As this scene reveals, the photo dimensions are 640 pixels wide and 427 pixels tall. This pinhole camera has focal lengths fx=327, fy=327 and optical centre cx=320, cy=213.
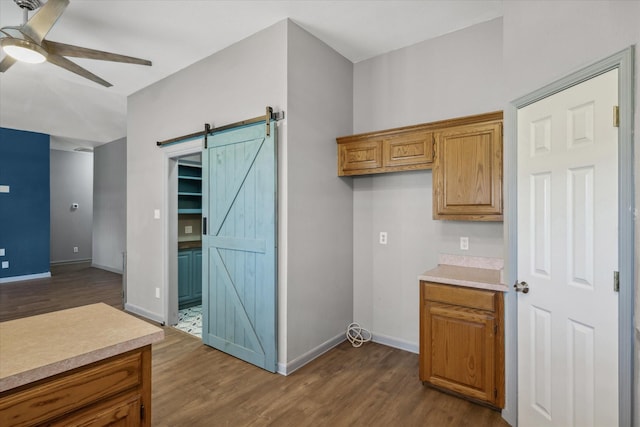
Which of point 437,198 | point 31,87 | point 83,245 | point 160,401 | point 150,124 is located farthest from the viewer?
point 83,245

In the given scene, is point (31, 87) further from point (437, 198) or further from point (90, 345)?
point (437, 198)

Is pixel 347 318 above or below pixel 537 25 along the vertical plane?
below

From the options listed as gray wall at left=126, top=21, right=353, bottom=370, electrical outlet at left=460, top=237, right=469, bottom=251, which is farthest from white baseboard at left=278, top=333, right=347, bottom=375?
electrical outlet at left=460, top=237, right=469, bottom=251

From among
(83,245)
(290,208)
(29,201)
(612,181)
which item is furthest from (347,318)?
(83,245)

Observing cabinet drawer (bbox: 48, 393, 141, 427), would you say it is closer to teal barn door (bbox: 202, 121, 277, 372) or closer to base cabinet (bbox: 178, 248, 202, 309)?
teal barn door (bbox: 202, 121, 277, 372)

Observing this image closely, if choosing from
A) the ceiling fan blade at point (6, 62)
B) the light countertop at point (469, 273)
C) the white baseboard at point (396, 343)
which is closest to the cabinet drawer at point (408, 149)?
the light countertop at point (469, 273)

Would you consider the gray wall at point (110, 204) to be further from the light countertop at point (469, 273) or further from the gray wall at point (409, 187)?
the light countertop at point (469, 273)

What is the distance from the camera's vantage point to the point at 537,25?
78.5 inches

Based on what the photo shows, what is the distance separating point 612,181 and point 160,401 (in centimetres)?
313

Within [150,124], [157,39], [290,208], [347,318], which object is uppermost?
[157,39]

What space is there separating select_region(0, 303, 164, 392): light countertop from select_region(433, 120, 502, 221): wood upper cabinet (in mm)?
2292

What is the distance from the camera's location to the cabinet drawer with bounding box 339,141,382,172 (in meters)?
3.15

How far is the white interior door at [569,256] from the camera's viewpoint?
156 centimetres

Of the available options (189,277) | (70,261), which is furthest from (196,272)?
(70,261)
